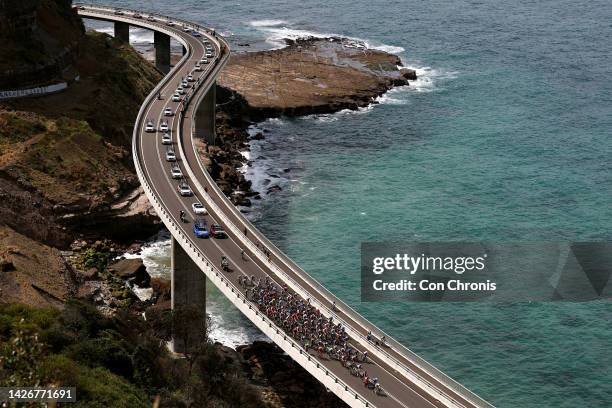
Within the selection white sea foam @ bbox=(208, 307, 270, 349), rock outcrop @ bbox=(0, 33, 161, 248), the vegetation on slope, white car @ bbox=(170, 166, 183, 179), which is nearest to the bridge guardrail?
white car @ bbox=(170, 166, 183, 179)

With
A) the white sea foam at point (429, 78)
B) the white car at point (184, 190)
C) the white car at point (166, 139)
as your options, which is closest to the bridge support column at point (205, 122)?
the white car at point (166, 139)

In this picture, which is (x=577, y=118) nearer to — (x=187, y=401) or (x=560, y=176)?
(x=560, y=176)

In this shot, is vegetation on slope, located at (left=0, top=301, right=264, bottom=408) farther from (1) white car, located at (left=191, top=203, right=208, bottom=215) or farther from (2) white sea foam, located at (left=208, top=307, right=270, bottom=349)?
(1) white car, located at (left=191, top=203, right=208, bottom=215)

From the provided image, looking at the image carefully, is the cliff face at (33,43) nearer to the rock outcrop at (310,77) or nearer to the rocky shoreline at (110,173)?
the rocky shoreline at (110,173)

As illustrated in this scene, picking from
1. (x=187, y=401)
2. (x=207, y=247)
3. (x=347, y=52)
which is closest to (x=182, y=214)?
(x=207, y=247)

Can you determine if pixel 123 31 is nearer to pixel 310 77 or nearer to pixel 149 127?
pixel 310 77

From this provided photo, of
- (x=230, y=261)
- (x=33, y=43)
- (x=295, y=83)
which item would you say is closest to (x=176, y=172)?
(x=230, y=261)
